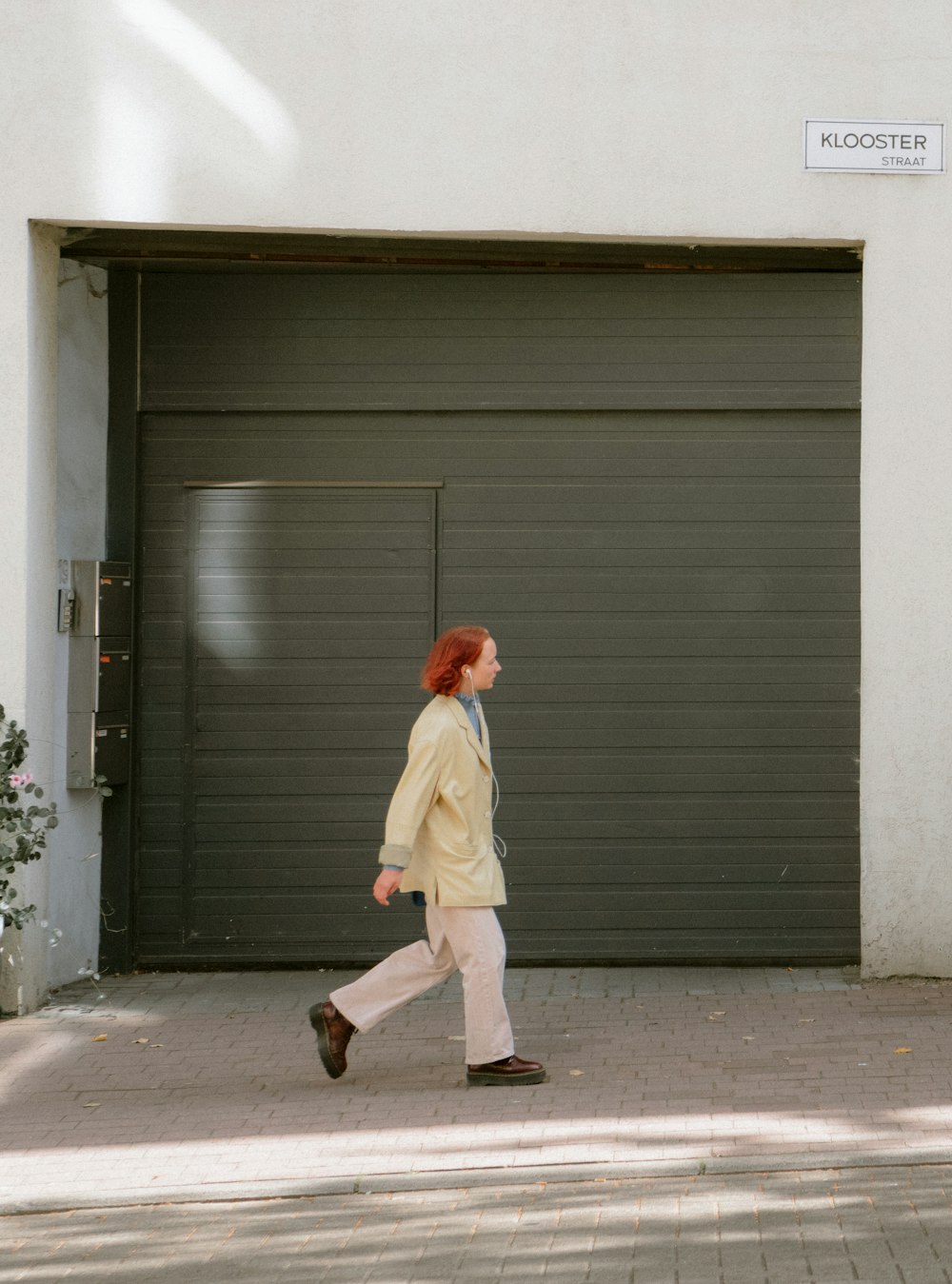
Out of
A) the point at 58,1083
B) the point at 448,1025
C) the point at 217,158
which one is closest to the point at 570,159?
the point at 217,158

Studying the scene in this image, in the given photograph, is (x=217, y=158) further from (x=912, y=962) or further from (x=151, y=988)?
(x=912, y=962)

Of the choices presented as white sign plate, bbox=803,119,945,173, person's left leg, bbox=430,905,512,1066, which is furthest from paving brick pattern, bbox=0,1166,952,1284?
→ white sign plate, bbox=803,119,945,173

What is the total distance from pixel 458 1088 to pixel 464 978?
53 cm

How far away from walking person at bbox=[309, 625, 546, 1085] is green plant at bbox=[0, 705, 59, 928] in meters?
1.95

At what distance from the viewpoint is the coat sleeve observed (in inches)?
269

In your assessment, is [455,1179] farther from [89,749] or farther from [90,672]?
[90,672]

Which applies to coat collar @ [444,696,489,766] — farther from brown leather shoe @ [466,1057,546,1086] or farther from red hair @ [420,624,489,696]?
brown leather shoe @ [466,1057,546,1086]

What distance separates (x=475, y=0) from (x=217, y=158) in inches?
62.5

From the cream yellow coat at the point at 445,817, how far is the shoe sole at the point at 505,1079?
0.72 metres

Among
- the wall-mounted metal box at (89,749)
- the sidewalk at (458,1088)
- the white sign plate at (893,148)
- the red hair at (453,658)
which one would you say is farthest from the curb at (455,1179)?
the white sign plate at (893,148)

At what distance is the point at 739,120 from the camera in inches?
352

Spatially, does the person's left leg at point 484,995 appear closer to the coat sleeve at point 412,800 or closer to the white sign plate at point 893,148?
the coat sleeve at point 412,800

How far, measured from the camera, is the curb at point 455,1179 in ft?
18.9

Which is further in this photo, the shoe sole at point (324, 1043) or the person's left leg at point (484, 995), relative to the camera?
the shoe sole at point (324, 1043)
